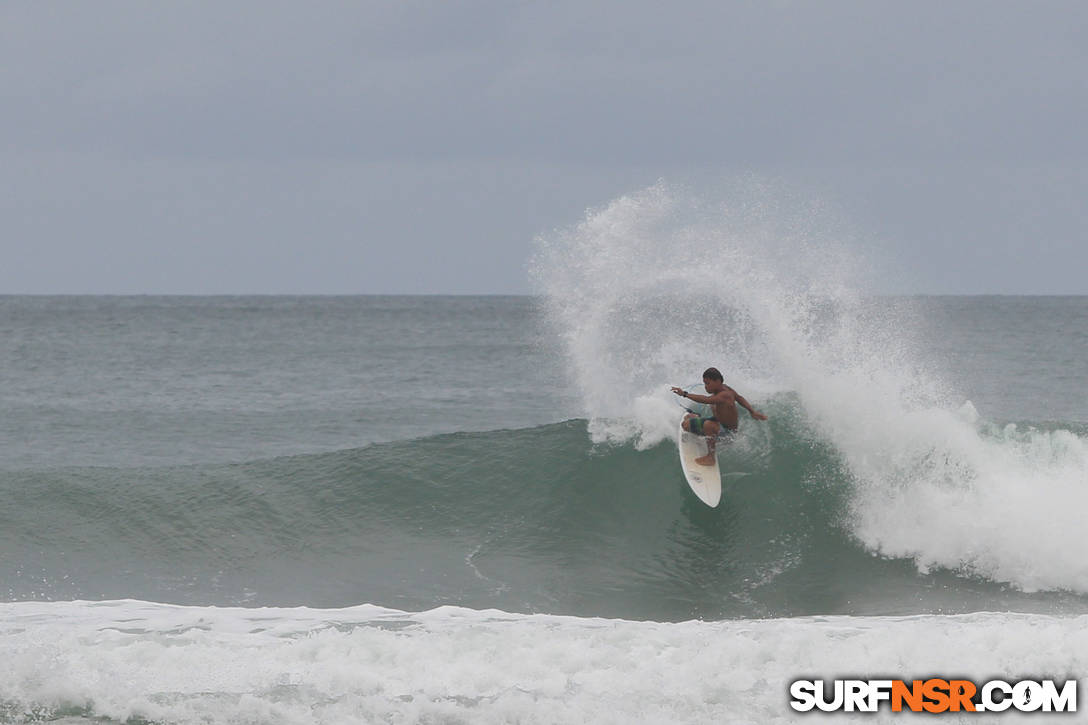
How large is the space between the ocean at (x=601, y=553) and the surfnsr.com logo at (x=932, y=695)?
0.11 metres

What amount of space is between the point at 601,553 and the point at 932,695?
4.75 m

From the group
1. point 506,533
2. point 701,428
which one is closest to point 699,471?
point 701,428

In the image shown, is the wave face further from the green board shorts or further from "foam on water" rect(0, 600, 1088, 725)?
"foam on water" rect(0, 600, 1088, 725)

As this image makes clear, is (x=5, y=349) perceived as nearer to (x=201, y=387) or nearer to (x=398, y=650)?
(x=201, y=387)

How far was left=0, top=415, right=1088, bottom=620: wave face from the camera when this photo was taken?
33.8ft

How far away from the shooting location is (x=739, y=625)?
8.84 metres

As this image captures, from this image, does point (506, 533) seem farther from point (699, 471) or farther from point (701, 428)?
point (701, 428)

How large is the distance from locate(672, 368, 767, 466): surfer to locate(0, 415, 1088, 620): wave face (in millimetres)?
614

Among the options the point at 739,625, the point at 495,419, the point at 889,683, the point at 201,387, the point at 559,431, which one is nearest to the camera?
the point at 889,683

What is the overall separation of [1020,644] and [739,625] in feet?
6.79

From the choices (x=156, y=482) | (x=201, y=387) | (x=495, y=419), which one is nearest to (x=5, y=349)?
(x=201, y=387)

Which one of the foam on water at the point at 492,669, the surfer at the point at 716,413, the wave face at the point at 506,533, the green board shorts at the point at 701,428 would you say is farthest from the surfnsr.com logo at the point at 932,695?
the green board shorts at the point at 701,428

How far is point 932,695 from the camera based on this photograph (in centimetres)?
717

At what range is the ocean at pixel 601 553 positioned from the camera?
24.3ft
